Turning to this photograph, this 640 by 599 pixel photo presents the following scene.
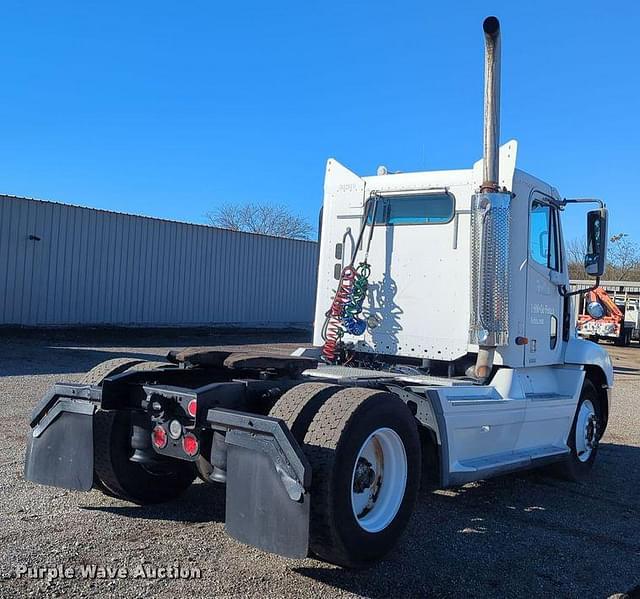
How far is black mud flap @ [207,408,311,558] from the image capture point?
3.75 meters

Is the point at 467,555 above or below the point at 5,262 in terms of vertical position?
below

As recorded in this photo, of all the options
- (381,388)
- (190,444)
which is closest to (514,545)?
(381,388)

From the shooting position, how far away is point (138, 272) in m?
24.0

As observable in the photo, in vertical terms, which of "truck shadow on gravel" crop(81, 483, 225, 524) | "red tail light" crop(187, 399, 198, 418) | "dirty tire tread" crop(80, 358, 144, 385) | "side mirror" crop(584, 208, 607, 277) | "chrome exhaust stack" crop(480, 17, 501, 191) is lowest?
"truck shadow on gravel" crop(81, 483, 225, 524)

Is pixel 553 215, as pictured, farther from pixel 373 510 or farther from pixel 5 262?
pixel 5 262

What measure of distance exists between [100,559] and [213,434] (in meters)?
0.98

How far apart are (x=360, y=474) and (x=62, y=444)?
2056mm

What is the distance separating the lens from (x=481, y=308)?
237 inches

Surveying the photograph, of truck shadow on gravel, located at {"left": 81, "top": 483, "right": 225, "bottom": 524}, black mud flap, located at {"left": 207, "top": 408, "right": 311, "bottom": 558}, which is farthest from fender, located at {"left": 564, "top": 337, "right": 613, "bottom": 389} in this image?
black mud flap, located at {"left": 207, "top": 408, "right": 311, "bottom": 558}

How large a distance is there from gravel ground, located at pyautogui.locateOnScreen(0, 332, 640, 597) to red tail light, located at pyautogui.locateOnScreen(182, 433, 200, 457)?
25.3 inches

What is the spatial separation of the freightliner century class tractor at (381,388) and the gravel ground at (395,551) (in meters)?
0.25

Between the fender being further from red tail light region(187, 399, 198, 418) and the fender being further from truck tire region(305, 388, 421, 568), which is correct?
red tail light region(187, 399, 198, 418)

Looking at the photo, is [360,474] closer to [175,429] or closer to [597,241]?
[175,429]

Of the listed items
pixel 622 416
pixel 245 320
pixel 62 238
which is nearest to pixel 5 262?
pixel 62 238
